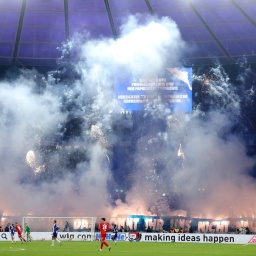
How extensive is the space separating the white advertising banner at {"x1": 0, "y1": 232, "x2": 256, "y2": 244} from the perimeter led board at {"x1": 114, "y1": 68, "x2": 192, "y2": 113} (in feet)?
29.7

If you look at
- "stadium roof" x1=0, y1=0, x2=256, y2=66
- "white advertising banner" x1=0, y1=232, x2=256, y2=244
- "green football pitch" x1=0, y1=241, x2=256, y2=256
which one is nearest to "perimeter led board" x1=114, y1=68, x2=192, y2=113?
"stadium roof" x1=0, y1=0, x2=256, y2=66

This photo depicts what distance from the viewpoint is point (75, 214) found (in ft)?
178

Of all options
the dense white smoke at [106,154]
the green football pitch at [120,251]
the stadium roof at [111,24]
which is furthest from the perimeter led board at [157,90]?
the green football pitch at [120,251]

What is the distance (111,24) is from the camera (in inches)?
1716

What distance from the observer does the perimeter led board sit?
45625 millimetres

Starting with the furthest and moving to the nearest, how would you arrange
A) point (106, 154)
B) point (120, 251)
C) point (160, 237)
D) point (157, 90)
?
point (106, 154), point (157, 90), point (160, 237), point (120, 251)

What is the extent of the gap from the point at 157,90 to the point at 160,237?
406 inches

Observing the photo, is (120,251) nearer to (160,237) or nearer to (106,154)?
(160,237)

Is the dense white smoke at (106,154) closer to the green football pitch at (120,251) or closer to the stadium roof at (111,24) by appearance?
the stadium roof at (111,24)

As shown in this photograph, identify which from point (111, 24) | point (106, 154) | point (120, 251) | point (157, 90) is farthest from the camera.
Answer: point (106, 154)

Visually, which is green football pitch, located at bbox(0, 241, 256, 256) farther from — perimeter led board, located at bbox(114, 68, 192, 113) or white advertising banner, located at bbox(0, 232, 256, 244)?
perimeter led board, located at bbox(114, 68, 192, 113)

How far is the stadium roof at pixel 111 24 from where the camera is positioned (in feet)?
131

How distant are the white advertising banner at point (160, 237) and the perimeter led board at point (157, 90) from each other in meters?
9.05

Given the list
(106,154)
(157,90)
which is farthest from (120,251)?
(106,154)
